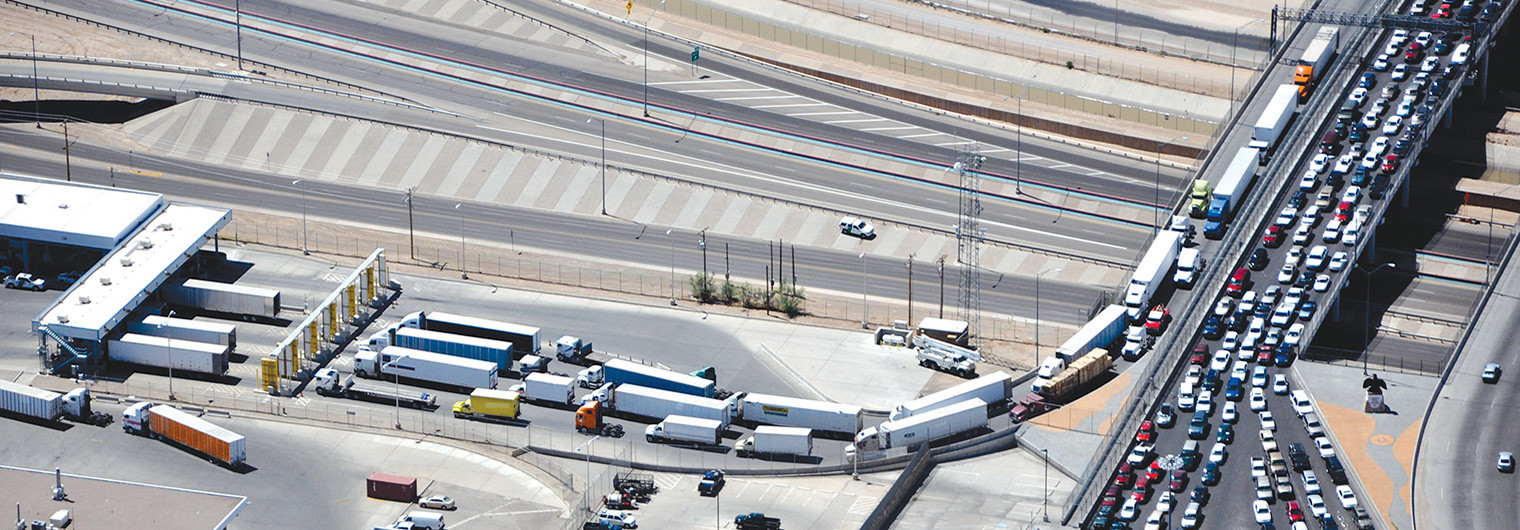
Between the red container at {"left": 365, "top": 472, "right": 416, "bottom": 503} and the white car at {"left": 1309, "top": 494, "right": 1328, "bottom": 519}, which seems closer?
the white car at {"left": 1309, "top": 494, "right": 1328, "bottom": 519}

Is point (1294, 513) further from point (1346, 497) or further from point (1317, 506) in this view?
point (1346, 497)

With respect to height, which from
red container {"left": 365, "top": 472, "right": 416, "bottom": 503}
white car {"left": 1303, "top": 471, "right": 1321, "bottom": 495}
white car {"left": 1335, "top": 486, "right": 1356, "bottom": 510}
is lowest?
red container {"left": 365, "top": 472, "right": 416, "bottom": 503}

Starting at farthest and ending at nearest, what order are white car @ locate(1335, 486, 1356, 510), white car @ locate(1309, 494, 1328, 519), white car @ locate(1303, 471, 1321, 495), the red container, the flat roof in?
the red container, white car @ locate(1303, 471, 1321, 495), white car @ locate(1335, 486, 1356, 510), white car @ locate(1309, 494, 1328, 519), the flat roof

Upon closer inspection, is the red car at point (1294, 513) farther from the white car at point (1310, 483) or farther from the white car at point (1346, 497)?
the white car at point (1346, 497)

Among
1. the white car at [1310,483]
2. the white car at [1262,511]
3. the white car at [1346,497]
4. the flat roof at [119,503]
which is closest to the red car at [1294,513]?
the white car at [1262,511]

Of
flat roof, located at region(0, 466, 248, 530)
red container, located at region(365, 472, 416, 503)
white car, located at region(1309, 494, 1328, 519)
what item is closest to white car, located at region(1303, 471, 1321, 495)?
white car, located at region(1309, 494, 1328, 519)

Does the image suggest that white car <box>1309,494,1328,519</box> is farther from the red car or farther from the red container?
the red container
